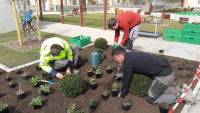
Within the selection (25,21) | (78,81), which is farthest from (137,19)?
(25,21)

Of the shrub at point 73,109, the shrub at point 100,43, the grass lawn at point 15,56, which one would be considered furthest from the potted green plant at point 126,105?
the grass lawn at point 15,56

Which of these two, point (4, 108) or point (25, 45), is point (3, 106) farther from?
point (25, 45)

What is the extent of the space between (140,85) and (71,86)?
173cm

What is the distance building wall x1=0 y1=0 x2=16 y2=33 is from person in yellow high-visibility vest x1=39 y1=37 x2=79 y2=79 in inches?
373

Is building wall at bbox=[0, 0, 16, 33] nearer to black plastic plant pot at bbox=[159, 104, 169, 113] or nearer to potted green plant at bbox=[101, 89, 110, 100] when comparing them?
potted green plant at bbox=[101, 89, 110, 100]

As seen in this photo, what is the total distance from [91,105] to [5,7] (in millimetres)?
11888

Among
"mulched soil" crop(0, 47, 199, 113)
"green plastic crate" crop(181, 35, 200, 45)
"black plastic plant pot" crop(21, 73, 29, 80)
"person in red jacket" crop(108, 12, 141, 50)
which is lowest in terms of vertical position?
"mulched soil" crop(0, 47, 199, 113)

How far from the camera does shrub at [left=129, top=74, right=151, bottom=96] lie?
185 inches

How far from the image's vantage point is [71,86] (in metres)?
4.95

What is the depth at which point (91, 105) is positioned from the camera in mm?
4695

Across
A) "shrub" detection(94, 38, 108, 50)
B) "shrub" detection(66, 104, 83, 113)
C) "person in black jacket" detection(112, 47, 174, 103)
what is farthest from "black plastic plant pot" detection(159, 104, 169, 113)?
"shrub" detection(94, 38, 108, 50)

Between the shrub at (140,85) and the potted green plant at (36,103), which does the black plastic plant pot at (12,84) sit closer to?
the potted green plant at (36,103)

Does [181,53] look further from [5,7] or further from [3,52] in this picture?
[5,7]

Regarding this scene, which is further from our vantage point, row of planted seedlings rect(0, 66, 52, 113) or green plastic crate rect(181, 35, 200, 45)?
green plastic crate rect(181, 35, 200, 45)
